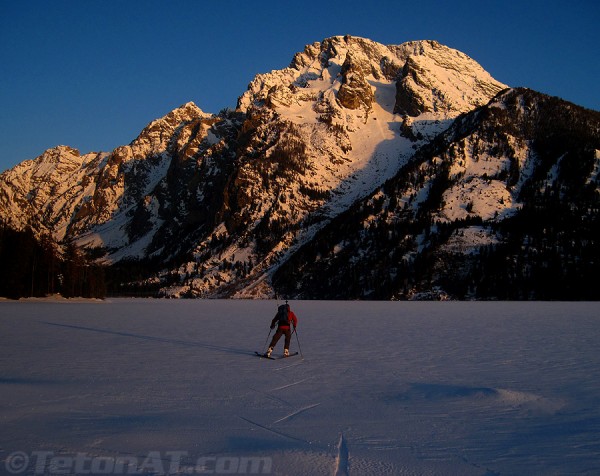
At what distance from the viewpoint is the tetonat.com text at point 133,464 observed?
791cm

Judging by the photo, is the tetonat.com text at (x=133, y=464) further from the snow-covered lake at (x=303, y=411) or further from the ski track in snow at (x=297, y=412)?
the ski track in snow at (x=297, y=412)

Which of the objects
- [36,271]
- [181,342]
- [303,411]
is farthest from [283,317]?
[36,271]

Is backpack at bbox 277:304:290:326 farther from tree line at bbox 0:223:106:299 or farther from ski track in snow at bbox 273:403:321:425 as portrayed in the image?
tree line at bbox 0:223:106:299

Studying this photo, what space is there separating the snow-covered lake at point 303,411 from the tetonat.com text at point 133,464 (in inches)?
1.3

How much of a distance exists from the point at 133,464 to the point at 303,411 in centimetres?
471

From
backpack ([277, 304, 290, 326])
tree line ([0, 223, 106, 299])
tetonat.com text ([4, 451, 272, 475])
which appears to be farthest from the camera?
tree line ([0, 223, 106, 299])

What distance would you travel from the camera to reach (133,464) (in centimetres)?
822

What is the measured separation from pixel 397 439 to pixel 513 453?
209cm

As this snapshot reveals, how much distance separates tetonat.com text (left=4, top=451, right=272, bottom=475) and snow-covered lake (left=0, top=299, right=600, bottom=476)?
33 millimetres

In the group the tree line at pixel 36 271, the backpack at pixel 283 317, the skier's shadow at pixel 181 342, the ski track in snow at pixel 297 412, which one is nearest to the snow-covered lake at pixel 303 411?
the ski track in snow at pixel 297 412

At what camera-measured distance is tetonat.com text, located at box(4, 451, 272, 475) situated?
7.91 m

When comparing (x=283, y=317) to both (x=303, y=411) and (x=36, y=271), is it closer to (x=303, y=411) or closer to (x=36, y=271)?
(x=303, y=411)

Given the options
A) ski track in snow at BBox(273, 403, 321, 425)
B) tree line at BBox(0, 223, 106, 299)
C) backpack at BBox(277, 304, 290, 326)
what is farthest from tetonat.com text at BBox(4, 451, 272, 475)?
tree line at BBox(0, 223, 106, 299)

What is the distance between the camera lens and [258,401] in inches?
511
